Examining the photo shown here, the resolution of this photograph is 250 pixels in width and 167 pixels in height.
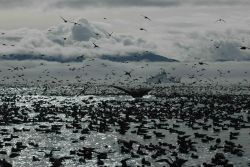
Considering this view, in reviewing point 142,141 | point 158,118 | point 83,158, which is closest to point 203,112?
point 158,118

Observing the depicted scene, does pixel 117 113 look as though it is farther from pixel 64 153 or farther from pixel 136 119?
pixel 64 153

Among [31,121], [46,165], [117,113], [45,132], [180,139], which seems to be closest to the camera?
[46,165]

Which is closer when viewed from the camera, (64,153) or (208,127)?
(64,153)

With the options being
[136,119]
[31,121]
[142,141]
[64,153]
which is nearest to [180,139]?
[142,141]

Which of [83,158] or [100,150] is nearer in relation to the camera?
[83,158]

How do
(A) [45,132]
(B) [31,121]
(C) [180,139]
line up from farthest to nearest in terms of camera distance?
(B) [31,121], (A) [45,132], (C) [180,139]

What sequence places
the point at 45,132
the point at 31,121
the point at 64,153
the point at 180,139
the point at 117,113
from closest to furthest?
1. the point at 64,153
2. the point at 180,139
3. the point at 45,132
4. the point at 31,121
5. the point at 117,113

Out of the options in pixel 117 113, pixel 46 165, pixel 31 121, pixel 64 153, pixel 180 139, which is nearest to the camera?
pixel 46 165

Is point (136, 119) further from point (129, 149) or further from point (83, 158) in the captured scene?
point (83, 158)
